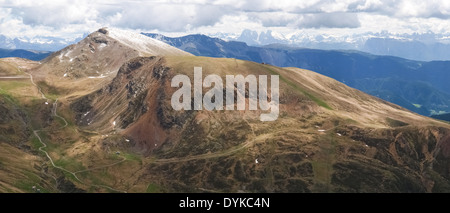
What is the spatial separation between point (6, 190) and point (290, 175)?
414ft

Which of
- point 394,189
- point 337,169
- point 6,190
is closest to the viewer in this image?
point 6,190

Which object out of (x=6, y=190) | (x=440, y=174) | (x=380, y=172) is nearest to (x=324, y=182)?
(x=380, y=172)

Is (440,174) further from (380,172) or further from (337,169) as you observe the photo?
(337,169)
